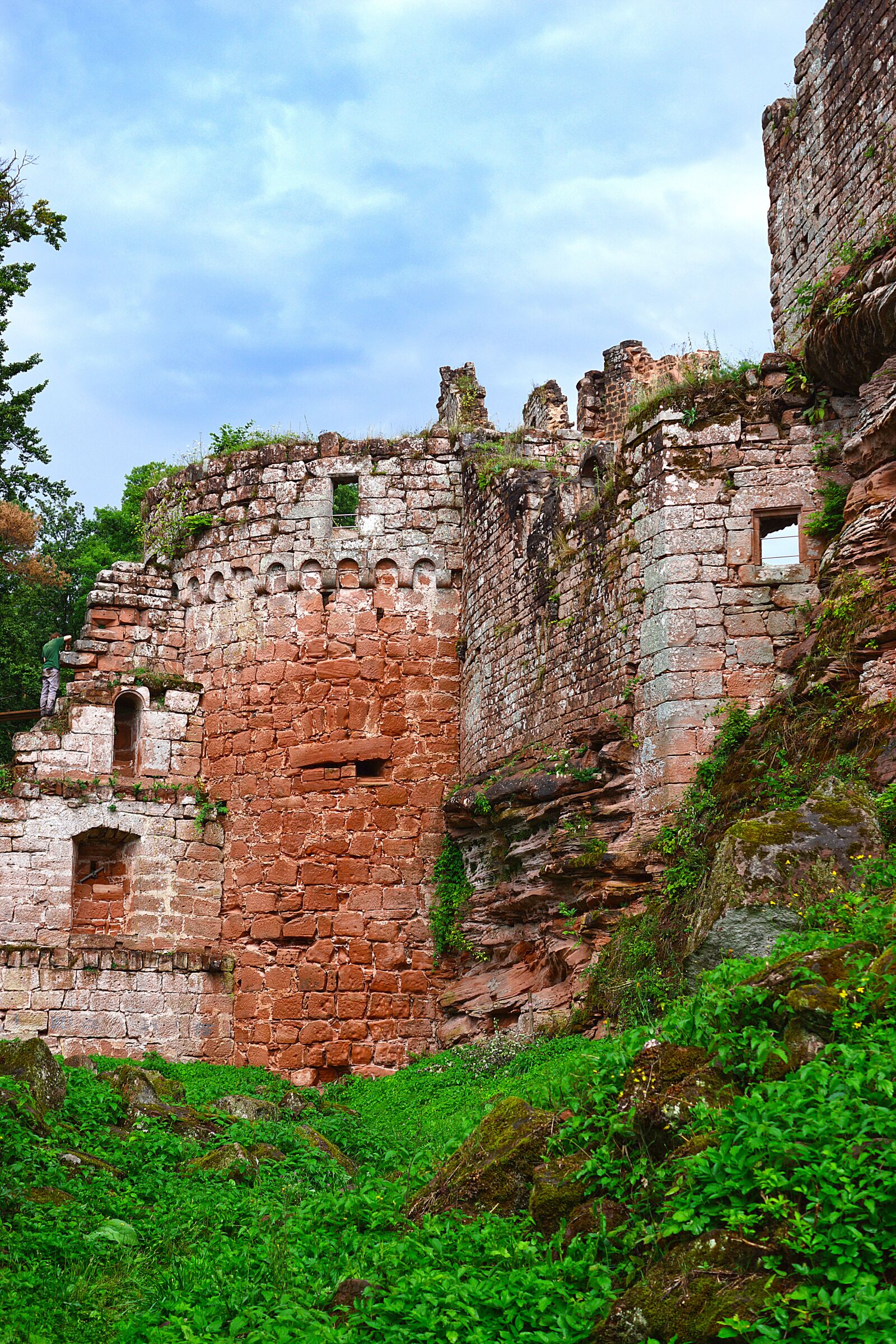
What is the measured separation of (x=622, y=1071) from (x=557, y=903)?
6.63 m

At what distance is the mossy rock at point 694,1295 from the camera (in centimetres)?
505

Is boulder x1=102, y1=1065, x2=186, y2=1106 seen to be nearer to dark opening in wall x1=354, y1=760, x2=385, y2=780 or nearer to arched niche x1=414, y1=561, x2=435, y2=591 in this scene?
dark opening in wall x1=354, y1=760, x2=385, y2=780

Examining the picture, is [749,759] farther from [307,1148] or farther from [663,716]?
[307,1148]

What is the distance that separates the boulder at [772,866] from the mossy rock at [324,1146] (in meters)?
3.08

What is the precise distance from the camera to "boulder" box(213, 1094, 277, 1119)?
11531mm

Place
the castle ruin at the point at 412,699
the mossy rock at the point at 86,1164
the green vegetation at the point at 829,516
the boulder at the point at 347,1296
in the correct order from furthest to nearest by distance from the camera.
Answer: the castle ruin at the point at 412,699, the green vegetation at the point at 829,516, the mossy rock at the point at 86,1164, the boulder at the point at 347,1296

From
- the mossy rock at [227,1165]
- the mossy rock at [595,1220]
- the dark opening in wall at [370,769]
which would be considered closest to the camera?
the mossy rock at [595,1220]

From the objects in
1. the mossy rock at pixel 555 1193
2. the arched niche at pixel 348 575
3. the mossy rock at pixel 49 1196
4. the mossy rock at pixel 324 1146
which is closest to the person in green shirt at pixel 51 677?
the arched niche at pixel 348 575

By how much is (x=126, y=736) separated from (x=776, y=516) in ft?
28.3

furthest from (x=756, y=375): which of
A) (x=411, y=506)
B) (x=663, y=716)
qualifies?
(x=411, y=506)

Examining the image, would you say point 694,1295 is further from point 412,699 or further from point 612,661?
point 412,699

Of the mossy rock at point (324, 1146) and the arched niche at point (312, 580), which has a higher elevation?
the arched niche at point (312, 580)

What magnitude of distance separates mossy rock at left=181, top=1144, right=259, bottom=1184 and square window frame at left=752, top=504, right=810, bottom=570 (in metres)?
6.20

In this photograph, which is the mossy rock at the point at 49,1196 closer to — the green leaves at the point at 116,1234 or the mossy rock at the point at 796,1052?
the green leaves at the point at 116,1234
